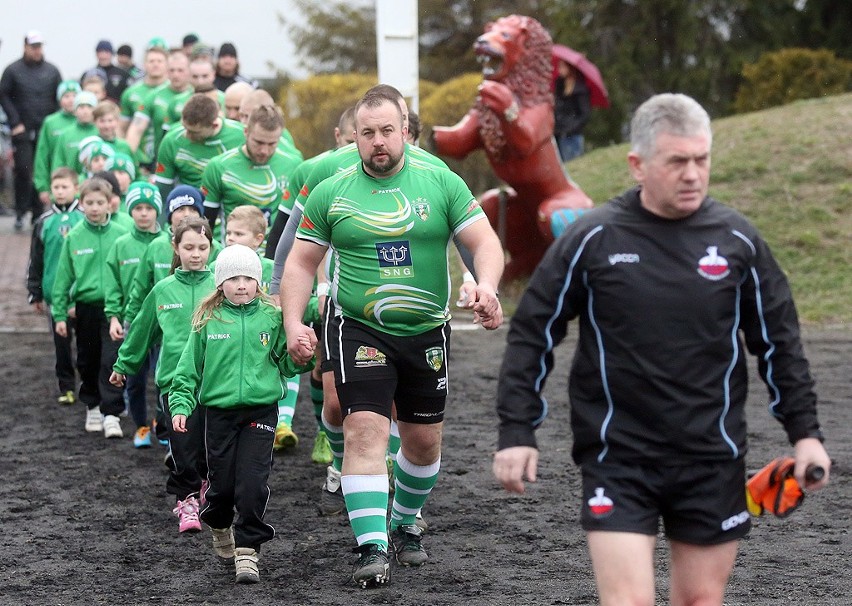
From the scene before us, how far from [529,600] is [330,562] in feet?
3.49

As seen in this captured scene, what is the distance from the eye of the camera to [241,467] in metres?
6.12

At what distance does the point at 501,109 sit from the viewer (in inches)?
553

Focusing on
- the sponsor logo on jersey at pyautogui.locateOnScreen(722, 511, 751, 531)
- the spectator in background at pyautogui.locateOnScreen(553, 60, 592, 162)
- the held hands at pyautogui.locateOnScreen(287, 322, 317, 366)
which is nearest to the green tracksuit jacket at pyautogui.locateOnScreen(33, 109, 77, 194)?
the spectator in background at pyautogui.locateOnScreen(553, 60, 592, 162)

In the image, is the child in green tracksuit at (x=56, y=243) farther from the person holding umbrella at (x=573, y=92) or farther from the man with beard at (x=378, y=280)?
the person holding umbrella at (x=573, y=92)

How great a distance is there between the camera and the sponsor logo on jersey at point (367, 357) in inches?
237

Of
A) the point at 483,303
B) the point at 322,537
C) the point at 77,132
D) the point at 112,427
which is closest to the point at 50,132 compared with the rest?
the point at 77,132

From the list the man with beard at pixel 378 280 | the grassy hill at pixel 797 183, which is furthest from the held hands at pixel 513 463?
the grassy hill at pixel 797 183

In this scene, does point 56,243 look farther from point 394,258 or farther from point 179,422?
point 394,258

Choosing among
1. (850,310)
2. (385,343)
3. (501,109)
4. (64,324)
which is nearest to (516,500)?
(385,343)

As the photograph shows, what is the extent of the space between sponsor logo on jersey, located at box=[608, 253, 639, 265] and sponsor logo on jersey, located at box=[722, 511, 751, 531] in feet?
2.61

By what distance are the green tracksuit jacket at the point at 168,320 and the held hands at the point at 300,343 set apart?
1222 millimetres

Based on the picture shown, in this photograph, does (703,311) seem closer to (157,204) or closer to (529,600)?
(529,600)

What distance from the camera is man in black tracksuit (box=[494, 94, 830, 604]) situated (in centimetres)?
418

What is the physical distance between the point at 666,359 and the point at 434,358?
2.03m
